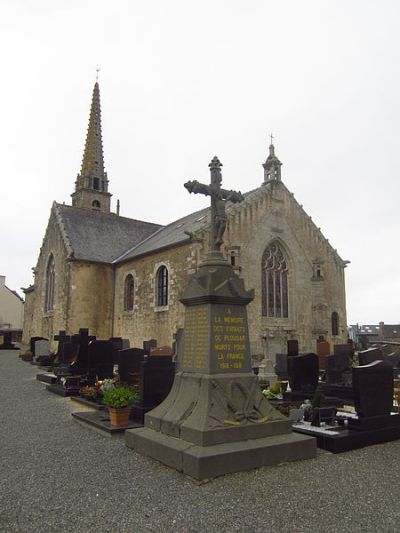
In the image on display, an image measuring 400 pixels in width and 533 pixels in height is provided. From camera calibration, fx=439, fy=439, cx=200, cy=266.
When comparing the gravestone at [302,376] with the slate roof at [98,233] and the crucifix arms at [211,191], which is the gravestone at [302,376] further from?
the slate roof at [98,233]

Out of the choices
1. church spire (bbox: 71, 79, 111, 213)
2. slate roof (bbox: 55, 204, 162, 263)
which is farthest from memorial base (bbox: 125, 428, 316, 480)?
church spire (bbox: 71, 79, 111, 213)

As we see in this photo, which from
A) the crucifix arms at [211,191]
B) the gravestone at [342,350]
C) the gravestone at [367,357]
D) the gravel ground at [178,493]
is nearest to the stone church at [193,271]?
the gravestone at [342,350]

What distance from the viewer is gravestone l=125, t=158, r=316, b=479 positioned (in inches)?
230

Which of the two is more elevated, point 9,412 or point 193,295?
point 193,295

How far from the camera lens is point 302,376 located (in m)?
11.0

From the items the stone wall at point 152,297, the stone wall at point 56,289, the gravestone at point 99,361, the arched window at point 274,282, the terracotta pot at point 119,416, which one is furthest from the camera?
the stone wall at point 56,289

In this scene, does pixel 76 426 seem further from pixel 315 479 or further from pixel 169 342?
pixel 169 342

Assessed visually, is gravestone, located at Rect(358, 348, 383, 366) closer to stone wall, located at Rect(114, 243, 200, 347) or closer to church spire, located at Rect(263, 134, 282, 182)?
stone wall, located at Rect(114, 243, 200, 347)

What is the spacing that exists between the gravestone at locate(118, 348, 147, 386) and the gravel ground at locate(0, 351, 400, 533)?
5.13 m

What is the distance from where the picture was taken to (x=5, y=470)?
5852mm

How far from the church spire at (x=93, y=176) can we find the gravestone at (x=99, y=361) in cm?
2798

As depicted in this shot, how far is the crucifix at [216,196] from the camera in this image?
764 cm

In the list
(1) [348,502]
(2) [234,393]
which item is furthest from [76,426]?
(1) [348,502]

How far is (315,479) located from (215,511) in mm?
1580
